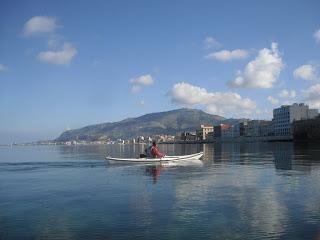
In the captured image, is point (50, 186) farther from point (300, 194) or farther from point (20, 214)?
point (300, 194)

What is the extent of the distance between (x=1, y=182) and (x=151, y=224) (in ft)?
84.4

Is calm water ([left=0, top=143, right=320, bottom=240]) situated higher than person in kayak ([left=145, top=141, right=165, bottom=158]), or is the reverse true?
person in kayak ([left=145, top=141, right=165, bottom=158])

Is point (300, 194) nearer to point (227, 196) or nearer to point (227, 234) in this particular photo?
point (227, 196)

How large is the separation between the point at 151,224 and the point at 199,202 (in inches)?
244

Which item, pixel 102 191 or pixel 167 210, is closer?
pixel 167 210

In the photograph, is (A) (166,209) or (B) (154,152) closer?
(A) (166,209)

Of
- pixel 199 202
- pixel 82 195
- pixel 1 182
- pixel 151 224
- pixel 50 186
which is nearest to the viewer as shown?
pixel 151 224

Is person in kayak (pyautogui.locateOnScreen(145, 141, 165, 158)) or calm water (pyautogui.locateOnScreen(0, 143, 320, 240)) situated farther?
person in kayak (pyautogui.locateOnScreen(145, 141, 165, 158))

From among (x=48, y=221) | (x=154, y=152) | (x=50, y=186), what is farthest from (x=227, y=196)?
(x=154, y=152)

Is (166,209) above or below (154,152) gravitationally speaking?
below

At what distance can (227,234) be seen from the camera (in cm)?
1841

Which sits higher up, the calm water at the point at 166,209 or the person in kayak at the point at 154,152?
the person in kayak at the point at 154,152

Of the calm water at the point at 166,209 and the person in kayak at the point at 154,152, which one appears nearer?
the calm water at the point at 166,209

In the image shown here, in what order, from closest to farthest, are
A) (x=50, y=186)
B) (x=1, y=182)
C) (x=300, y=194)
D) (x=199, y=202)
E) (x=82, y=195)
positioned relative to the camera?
(x=199, y=202), (x=300, y=194), (x=82, y=195), (x=50, y=186), (x=1, y=182)
